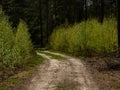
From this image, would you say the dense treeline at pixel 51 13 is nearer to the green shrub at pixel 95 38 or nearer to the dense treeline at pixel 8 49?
the green shrub at pixel 95 38

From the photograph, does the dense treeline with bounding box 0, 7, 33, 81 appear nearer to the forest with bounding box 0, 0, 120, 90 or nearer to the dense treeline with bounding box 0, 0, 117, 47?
the forest with bounding box 0, 0, 120, 90

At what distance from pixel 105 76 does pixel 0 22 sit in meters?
6.98

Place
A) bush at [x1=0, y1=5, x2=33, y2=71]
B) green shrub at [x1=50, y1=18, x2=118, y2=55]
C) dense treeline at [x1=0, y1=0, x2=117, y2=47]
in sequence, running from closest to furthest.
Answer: bush at [x1=0, y1=5, x2=33, y2=71] < green shrub at [x1=50, y1=18, x2=118, y2=55] < dense treeline at [x1=0, y1=0, x2=117, y2=47]

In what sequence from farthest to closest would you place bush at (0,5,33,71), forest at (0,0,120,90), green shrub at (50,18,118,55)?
green shrub at (50,18,118,55), bush at (0,5,33,71), forest at (0,0,120,90)

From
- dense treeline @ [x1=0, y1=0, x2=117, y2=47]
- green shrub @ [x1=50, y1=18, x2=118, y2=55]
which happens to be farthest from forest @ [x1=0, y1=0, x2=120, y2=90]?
dense treeline @ [x1=0, y1=0, x2=117, y2=47]

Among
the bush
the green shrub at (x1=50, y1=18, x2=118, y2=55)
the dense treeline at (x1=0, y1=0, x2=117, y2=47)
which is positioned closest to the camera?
the bush

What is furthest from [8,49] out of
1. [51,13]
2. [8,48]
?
[51,13]

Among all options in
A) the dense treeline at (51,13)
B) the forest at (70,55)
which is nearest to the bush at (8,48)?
the forest at (70,55)

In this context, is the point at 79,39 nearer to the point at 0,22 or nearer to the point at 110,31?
the point at 110,31

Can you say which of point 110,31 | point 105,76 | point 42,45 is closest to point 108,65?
point 105,76

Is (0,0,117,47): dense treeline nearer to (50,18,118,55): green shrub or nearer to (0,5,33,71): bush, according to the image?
(50,18,118,55): green shrub

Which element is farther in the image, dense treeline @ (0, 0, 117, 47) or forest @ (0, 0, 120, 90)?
dense treeline @ (0, 0, 117, 47)

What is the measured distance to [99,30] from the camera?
2769 centimetres

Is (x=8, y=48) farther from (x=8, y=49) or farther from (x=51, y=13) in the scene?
(x=51, y=13)
